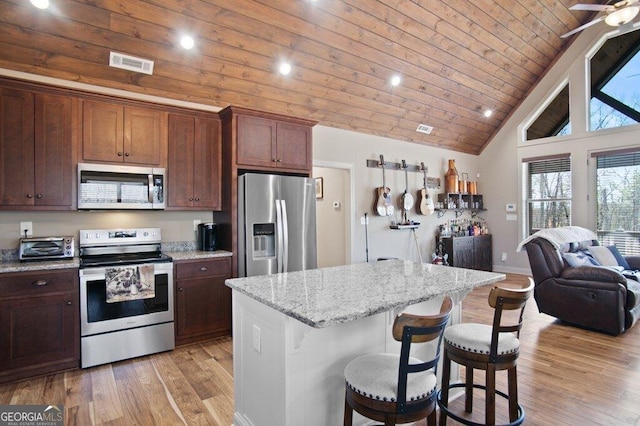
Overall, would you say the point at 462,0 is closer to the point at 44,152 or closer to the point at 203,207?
the point at 203,207

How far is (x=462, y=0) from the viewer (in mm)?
4242

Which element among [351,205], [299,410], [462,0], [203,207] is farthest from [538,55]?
[299,410]

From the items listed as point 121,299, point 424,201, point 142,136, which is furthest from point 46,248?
point 424,201

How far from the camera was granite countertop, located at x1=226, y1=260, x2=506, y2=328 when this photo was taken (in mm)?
1500

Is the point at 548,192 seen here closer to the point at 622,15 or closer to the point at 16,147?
the point at 622,15

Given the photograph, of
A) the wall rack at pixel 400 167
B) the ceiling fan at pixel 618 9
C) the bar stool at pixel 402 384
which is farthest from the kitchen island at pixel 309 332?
the wall rack at pixel 400 167

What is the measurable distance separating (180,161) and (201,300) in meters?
1.45

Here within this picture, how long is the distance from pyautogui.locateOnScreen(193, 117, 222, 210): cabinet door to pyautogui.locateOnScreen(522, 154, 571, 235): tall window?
610cm

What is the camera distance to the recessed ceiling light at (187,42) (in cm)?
335

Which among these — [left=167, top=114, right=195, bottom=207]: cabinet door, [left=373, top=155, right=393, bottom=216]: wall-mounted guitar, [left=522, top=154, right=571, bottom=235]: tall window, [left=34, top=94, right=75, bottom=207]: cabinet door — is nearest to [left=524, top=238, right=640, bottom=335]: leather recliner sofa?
[left=373, top=155, right=393, bottom=216]: wall-mounted guitar

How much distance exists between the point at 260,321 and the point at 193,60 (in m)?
2.93

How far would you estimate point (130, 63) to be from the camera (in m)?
3.40

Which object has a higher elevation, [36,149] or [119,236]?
[36,149]

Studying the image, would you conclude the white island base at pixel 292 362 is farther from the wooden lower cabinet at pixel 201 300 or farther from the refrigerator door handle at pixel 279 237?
the refrigerator door handle at pixel 279 237
